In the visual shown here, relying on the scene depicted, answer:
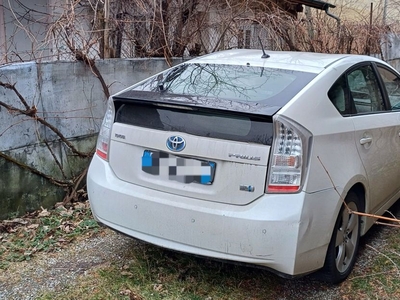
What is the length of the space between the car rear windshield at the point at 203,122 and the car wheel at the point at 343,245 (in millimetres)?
871

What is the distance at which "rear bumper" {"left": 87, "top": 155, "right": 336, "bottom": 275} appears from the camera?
2.65 metres

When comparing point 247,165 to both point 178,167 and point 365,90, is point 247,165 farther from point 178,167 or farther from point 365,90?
point 365,90

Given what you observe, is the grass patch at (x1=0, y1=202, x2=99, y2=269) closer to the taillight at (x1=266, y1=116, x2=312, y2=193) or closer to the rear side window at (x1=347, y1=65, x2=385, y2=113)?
the taillight at (x1=266, y1=116, x2=312, y2=193)

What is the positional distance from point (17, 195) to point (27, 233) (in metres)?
0.51

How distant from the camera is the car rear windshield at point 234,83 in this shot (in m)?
3.01

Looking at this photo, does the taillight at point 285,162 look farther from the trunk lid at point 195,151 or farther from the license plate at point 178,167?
the license plate at point 178,167

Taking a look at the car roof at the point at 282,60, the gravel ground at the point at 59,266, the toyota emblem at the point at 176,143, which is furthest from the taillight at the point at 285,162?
the gravel ground at the point at 59,266

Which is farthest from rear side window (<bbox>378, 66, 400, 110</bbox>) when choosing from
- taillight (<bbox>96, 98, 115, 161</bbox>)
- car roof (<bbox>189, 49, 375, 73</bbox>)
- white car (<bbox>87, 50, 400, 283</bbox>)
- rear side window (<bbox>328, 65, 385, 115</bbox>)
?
taillight (<bbox>96, 98, 115, 161</bbox>)

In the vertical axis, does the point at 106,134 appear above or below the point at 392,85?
below

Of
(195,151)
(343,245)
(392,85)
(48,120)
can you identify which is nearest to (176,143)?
(195,151)

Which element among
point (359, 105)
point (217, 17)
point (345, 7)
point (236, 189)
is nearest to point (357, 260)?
point (359, 105)

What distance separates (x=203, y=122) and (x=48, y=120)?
230 cm

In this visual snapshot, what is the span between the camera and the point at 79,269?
345 cm

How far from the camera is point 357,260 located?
3.67 metres
